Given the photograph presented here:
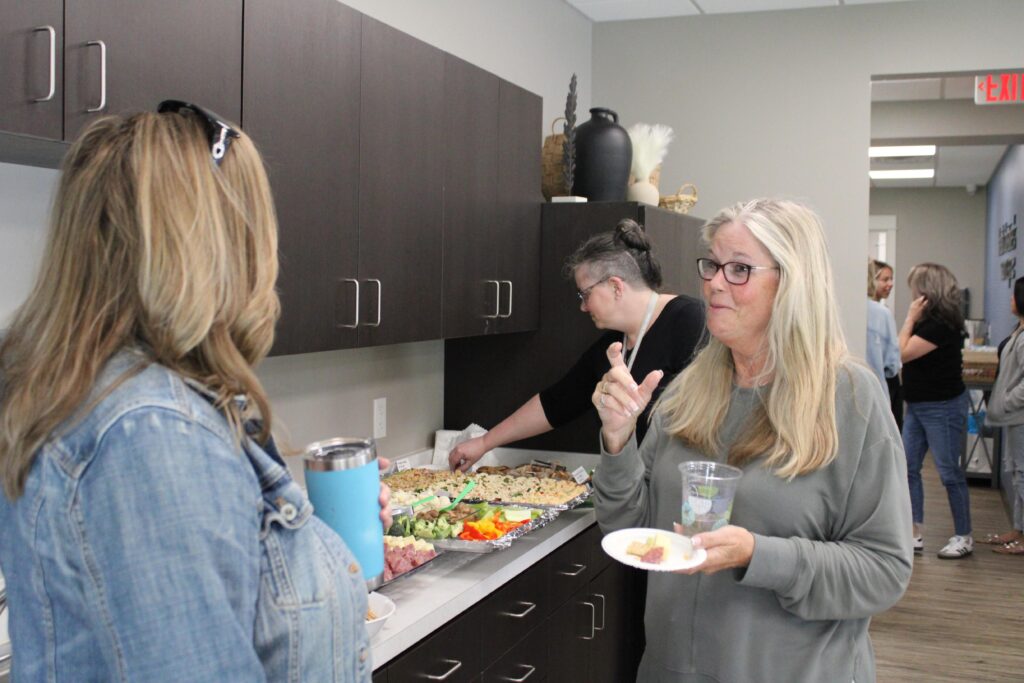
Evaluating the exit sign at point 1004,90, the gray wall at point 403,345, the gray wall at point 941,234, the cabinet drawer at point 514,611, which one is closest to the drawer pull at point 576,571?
the cabinet drawer at point 514,611

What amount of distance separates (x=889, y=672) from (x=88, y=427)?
13.2 feet

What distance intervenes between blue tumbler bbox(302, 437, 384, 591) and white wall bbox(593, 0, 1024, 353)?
12.2ft

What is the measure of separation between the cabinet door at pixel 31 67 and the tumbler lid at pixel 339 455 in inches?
26.9

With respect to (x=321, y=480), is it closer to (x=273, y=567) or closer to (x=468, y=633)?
(x=273, y=567)

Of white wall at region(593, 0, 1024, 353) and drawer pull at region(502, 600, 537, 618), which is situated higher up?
white wall at region(593, 0, 1024, 353)

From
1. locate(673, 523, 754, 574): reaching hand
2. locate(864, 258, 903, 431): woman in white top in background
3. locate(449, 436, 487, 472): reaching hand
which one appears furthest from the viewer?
locate(864, 258, 903, 431): woman in white top in background

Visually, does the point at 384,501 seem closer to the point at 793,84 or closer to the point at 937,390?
the point at 793,84

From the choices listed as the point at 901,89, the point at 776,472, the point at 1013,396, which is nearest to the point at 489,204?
the point at 776,472

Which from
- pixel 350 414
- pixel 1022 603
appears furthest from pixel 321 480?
pixel 1022 603

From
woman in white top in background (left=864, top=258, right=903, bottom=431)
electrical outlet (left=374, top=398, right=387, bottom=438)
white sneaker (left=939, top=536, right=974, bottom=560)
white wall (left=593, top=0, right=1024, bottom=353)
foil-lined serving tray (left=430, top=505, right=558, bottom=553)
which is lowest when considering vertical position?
white sneaker (left=939, top=536, right=974, bottom=560)

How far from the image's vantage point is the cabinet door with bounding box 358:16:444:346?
2.47 meters

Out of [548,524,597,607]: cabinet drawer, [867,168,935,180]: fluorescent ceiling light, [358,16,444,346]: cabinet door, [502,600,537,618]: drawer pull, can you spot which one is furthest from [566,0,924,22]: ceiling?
[867,168,935,180]: fluorescent ceiling light

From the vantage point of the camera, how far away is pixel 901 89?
23.7ft

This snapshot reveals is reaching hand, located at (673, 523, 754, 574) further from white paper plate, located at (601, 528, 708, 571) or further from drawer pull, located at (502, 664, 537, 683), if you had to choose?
drawer pull, located at (502, 664, 537, 683)
